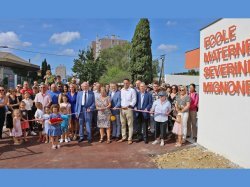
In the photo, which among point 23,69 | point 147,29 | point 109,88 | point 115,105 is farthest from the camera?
point 23,69

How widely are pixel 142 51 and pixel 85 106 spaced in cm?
2360

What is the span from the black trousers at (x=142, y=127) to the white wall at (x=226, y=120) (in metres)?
1.61

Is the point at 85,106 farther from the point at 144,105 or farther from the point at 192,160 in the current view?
the point at 192,160

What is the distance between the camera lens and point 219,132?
23.5 ft

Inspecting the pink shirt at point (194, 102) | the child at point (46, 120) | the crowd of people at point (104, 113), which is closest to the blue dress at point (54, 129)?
the crowd of people at point (104, 113)

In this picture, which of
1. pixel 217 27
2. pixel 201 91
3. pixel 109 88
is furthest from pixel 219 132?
pixel 109 88

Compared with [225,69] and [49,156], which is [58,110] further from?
[225,69]

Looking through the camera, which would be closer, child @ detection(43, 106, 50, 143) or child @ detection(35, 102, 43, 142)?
child @ detection(43, 106, 50, 143)

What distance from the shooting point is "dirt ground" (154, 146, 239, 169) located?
6512 millimetres

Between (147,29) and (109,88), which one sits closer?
(109,88)

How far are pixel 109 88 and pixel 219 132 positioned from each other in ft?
13.7

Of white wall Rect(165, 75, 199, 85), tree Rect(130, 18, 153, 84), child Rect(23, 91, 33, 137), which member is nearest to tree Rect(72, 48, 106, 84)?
tree Rect(130, 18, 153, 84)

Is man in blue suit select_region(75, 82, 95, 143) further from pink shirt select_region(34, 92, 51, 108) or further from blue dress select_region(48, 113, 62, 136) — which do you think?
pink shirt select_region(34, 92, 51, 108)

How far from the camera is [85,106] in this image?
8719 mm
